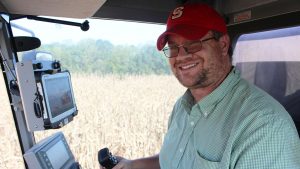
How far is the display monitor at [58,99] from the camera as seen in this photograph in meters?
1.37

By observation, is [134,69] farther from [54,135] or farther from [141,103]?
[54,135]

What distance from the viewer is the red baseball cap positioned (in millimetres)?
1384

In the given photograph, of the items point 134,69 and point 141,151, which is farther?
point 141,151

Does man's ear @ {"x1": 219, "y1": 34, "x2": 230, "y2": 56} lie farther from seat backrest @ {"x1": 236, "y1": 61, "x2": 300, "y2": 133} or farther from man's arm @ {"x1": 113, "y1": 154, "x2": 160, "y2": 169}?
man's arm @ {"x1": 113, "y1": 154, "x2": 160, "y2": 169}

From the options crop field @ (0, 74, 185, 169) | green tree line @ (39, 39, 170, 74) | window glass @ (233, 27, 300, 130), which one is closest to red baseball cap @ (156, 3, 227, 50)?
window glass @ (233, 27, 300, 130)

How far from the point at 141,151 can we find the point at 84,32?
5.14 feet

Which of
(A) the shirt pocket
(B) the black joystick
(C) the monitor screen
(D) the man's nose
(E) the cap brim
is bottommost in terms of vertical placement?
(B) the black joystick

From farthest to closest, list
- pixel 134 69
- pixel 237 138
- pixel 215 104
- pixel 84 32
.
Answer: pixel 134 69 < pixel 84 32 < pixel 215 104 < pixel 237 138

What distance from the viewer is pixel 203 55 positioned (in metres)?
1.39

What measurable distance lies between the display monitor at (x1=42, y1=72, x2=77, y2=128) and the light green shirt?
61 centimetres

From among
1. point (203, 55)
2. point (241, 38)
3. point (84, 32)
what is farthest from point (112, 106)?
point (203, 55)

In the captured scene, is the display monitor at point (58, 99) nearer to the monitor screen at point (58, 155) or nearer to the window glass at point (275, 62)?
the monitor screen at point (58, 155)

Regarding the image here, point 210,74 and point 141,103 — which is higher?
point 210,74

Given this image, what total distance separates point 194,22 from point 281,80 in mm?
967
